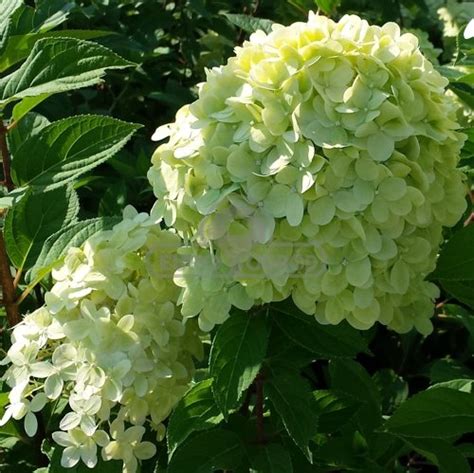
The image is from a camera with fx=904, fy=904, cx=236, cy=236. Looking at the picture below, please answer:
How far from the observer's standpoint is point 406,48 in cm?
129

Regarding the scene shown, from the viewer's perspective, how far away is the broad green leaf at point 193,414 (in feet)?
4.53

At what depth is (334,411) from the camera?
1.58 m

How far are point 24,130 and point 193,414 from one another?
0.68 metres

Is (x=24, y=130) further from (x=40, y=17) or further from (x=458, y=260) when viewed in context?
(x=458, y=260)

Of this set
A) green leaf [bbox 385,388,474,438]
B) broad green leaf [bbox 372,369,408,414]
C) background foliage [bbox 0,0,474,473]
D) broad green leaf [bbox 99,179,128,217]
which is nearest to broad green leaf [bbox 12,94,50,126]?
background foliage [bbox 0,0,474,473]

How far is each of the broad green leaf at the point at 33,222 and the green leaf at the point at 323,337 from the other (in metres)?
0.49

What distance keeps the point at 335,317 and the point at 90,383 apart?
380 mm

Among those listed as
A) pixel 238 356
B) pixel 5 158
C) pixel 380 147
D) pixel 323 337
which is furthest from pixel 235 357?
pixel 5 158

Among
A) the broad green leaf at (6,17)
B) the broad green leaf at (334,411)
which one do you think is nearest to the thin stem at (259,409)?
the broad green leaf at (334,411)

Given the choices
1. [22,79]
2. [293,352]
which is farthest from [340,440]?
[22,79]

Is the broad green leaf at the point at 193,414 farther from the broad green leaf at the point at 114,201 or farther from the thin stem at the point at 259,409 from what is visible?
the broad green leaf at the point at 114,201

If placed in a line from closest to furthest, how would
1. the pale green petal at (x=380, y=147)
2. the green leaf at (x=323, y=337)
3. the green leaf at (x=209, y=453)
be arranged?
1. the pale green petal at (x=380, y=147)
2. the green leaf at (x=323, y=337)
3. the green leaf at (x=209, y=453)

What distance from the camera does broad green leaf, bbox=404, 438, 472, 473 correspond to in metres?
1.56

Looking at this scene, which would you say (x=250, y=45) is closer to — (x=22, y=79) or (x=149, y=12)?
(x=22, y=79)
